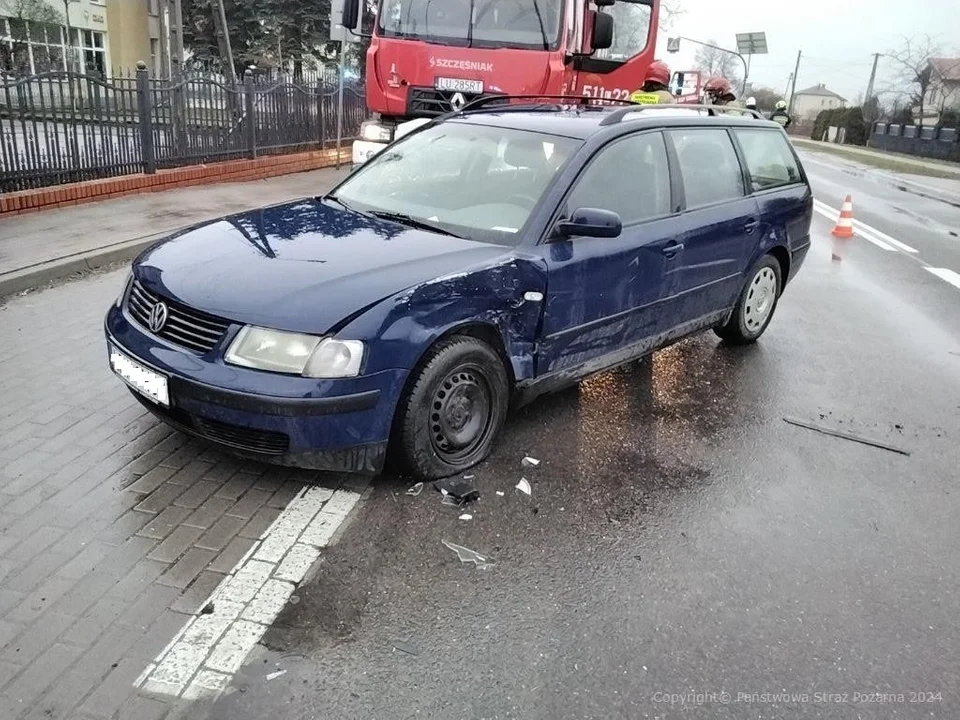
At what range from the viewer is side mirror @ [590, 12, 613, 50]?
31.0 ft

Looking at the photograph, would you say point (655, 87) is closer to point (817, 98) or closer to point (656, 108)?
point (656, 108)

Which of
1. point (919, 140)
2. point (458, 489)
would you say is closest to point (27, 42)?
point (458, 489)

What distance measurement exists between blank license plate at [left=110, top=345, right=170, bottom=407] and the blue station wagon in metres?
0.01

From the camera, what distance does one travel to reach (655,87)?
35.9 feet

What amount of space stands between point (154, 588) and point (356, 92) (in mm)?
17447

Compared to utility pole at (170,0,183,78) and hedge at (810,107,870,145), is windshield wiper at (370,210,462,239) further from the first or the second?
hedge at (810,107,870,145)

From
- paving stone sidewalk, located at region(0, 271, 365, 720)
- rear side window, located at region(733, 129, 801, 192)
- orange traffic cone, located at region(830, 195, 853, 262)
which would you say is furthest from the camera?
orange traffic cone, located at region(830, 195, 853, 262)

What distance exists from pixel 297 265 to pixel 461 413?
103cm

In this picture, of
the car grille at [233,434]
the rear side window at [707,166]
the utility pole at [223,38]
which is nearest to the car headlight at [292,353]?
the car grille at [233,434]

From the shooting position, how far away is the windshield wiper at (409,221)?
412cm

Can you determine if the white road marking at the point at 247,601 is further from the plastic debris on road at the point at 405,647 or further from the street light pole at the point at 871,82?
the street light pole at the point at 871,82

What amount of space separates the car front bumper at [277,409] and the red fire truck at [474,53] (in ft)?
20.6

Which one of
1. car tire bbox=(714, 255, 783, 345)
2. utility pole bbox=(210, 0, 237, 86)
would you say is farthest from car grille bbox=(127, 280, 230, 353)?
utility pole bbox=(210, 0, 237, 86)

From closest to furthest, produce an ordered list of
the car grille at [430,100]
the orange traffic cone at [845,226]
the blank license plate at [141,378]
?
1. the blank license plate at [141,378]
2. the car grille at [430,100]
3. the orange traffic cone at [845,226]
